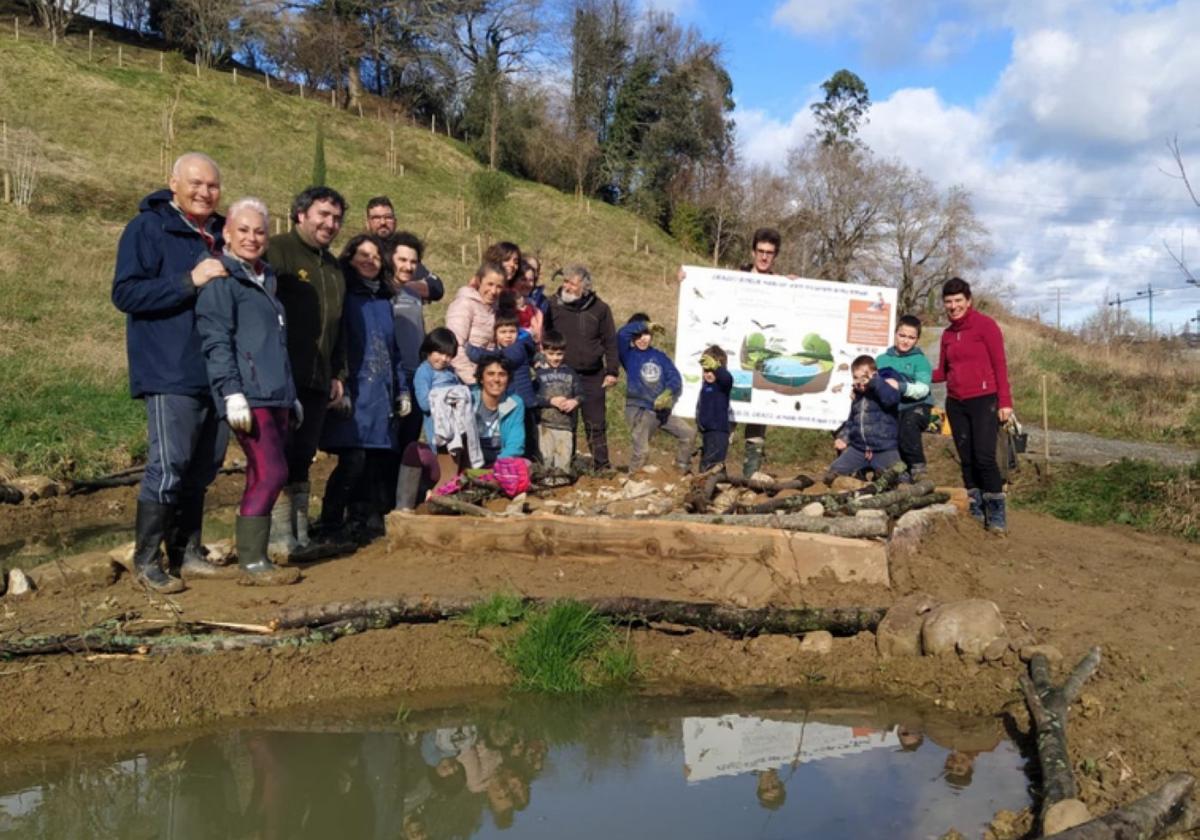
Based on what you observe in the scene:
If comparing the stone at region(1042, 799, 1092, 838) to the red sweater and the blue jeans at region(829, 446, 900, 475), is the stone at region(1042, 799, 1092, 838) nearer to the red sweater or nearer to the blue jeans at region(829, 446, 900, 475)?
the red sweater

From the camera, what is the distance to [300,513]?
598cm

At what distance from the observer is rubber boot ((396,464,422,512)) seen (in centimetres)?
665

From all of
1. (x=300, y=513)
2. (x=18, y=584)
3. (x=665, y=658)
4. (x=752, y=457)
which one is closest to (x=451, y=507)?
(x=300, y=513)

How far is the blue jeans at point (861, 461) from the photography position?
7.88 metres

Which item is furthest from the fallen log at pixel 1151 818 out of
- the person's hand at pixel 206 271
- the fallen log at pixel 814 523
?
the person's hand at pixel 206 271

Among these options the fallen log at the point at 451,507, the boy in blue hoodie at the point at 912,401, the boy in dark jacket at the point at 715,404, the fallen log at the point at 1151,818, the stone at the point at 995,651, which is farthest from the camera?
the boy in dark jacket at the point at 715,404

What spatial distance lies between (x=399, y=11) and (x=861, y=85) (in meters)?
23.8

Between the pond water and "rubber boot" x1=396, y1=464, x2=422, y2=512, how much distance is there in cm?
238

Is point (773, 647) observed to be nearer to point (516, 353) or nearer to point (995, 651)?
point (995, 651)

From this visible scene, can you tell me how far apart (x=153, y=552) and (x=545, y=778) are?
2.56m

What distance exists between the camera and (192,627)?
183 inches

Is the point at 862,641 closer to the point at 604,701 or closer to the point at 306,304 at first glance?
the point at 604,701

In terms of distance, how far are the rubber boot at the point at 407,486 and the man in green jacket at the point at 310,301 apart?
0.94 metres

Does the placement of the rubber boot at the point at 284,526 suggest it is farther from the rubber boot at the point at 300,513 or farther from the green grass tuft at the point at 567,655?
the green grass tuft at the point at 567,655
